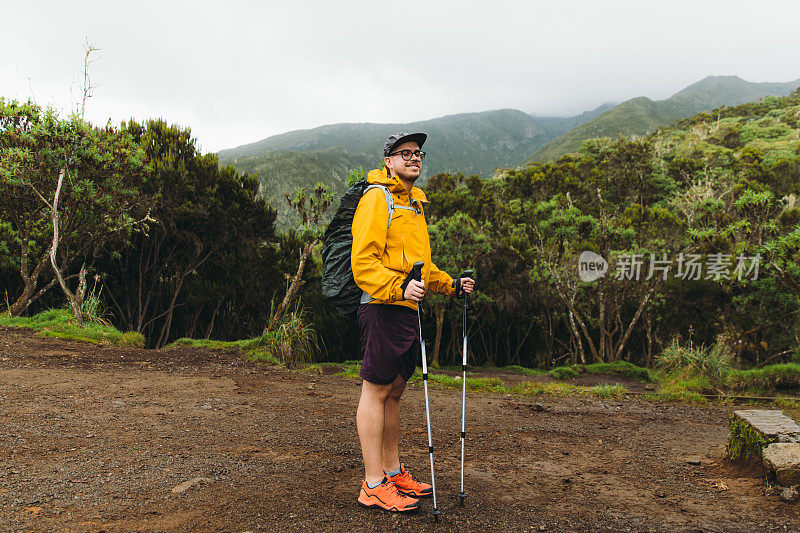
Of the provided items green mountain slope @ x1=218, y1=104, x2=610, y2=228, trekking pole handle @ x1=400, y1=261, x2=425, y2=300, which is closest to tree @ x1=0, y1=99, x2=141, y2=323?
trekking pole handle @ x1=400, y1=261, x2=425, y2=300

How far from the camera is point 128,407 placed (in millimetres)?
4309

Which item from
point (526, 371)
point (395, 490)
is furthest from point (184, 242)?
point (395, 490)

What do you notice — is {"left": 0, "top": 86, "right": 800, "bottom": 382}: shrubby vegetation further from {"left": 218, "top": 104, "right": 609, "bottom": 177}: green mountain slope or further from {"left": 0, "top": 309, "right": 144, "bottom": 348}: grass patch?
{"left": 218, "top": 104, "right": 609, "bottom": 177}: green mountain slope

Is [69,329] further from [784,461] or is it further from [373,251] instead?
[784,461]

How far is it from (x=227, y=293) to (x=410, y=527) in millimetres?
10630

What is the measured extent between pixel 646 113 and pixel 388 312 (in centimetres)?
11571

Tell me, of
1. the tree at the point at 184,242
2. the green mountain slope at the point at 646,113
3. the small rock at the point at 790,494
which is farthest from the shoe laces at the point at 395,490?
the green mountain slope at the point at 646,113

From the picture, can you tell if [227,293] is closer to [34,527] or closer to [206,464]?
[206,464]

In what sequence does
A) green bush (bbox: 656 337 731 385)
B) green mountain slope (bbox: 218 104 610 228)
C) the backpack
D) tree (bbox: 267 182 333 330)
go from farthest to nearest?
1. green mountain slope (bbox: 218 104 610 228)
2. tree (bbox: 267 182 333 330)
3. green bush (bbox: 656 337 731 385)
4. the backpack

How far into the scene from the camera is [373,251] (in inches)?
95.6

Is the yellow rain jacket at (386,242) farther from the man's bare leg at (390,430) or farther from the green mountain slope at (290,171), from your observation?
the green mountain slope at (290,171)

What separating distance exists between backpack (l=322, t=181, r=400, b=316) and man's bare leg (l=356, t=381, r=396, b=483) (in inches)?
18.3

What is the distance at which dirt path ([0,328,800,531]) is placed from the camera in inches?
93.7

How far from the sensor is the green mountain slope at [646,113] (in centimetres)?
7718
